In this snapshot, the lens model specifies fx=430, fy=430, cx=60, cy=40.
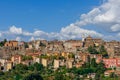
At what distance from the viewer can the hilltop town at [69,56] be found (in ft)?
159

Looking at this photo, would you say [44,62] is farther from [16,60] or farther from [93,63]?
[93,63]

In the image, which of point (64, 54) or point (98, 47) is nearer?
point (64, 54)

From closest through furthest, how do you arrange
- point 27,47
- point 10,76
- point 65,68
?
point 10,76
point 65,68
point 27,47

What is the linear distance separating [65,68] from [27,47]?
15700mm

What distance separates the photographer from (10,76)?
4616 cm

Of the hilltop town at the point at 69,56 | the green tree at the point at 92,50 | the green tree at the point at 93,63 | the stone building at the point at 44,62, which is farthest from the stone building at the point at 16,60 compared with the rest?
the green tree at the point at 92,50

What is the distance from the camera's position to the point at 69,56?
5516cm

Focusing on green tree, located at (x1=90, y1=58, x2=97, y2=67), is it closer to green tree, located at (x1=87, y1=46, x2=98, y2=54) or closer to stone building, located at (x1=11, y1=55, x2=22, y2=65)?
green tree, located at (x1=87, y1=46, x2=98, y2=54)

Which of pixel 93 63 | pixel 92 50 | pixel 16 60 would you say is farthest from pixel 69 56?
pixel 16 60

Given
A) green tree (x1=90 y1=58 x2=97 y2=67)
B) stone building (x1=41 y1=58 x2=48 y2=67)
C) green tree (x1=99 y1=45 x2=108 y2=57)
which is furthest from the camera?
green tree (x1=99 y1=45 x2=108 y2=57)

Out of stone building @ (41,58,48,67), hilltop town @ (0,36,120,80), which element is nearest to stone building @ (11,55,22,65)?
hilltop town @ (0,36,120,80)

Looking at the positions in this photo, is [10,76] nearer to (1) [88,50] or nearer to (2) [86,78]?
(2) [86,78]

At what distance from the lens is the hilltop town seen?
48.6 metres

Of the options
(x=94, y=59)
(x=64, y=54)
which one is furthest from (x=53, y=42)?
(x=94, y=59)
